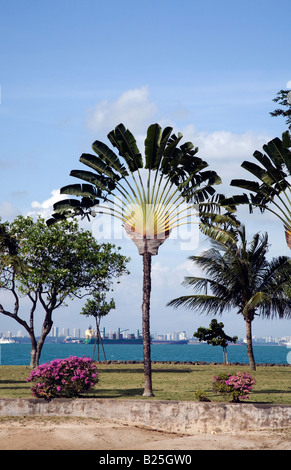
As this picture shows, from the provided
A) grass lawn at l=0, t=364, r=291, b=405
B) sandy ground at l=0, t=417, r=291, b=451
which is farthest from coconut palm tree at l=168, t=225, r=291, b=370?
sandy ground at l=0, t=417, r=291, b=451

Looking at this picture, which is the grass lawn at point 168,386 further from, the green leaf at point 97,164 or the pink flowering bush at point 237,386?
the green leaf at point 97,164

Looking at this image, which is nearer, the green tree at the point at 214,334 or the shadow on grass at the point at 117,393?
the shadow on grass at the point at 117,393

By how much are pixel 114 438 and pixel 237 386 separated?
15.7 ft

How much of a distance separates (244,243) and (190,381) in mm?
11217

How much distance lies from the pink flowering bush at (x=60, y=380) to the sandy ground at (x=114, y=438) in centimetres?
172

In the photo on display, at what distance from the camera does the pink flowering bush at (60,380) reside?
869 inches

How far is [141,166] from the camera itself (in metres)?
25.1

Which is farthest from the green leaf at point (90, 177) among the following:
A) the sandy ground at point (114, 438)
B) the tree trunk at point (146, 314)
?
the sandy ground at point (114, 438)

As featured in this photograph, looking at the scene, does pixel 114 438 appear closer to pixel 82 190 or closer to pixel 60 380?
pixel 60 380

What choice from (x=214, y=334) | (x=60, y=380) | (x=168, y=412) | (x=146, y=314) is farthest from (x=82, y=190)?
(x=214, y=334)

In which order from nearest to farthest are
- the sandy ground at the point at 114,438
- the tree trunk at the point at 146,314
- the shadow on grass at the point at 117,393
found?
the sandy ground at the point at 114,438 → the shadow on grass at the point at 117,393 → the tree trunk at the point at 146,314

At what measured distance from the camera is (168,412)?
806 inches
